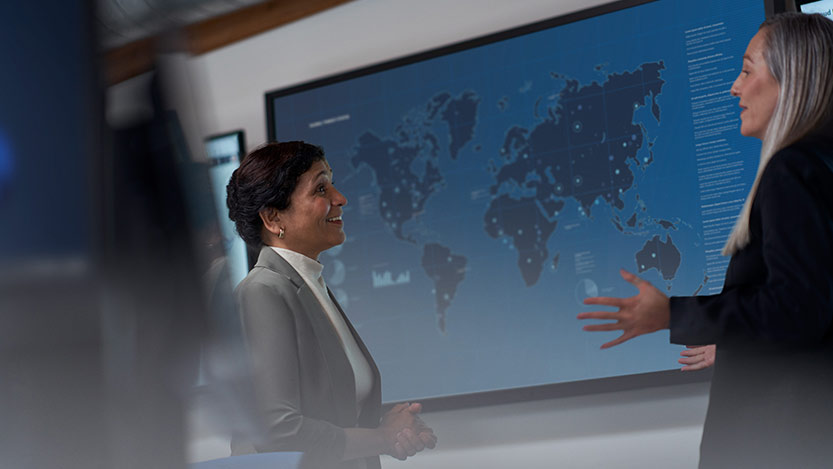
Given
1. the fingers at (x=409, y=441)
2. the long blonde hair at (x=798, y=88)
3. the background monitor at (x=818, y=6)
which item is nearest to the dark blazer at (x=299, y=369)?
the fingers at (x=409, y=441)

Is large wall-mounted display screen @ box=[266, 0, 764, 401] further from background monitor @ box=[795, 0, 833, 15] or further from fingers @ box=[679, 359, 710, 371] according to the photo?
fingers @ box=[679, 359, 710, 371]

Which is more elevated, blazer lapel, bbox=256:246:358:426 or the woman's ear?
the woman's ear

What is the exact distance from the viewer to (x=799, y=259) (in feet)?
4.10

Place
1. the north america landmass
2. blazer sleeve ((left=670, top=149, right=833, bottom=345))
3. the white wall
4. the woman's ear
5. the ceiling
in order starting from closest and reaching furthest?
1. the ceiling
2. blazer sleeve ((left=670, top=149, right=833, bottom=345))
3. the woman's ear
4. the white wall
5. the north america landmass

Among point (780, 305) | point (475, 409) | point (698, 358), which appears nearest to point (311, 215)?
point (698, 358)

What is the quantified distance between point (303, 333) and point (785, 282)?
3.15 feet

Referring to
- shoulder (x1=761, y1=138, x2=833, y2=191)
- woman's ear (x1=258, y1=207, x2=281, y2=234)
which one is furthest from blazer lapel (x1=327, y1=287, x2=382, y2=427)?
shoulder (x1=761, y1=138, x2=833, y2=191)

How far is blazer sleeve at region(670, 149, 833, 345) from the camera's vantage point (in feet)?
4.09

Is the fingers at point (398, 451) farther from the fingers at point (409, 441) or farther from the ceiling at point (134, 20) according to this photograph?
the ceiling at point (134, 20)

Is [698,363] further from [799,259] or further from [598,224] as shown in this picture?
[598,224]

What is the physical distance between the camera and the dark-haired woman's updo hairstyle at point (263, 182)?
1.84 meters

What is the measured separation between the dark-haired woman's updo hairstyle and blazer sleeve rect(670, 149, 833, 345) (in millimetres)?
959

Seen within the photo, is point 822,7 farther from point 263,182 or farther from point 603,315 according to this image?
point 263,182

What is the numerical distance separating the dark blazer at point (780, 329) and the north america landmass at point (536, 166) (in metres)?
1.26
